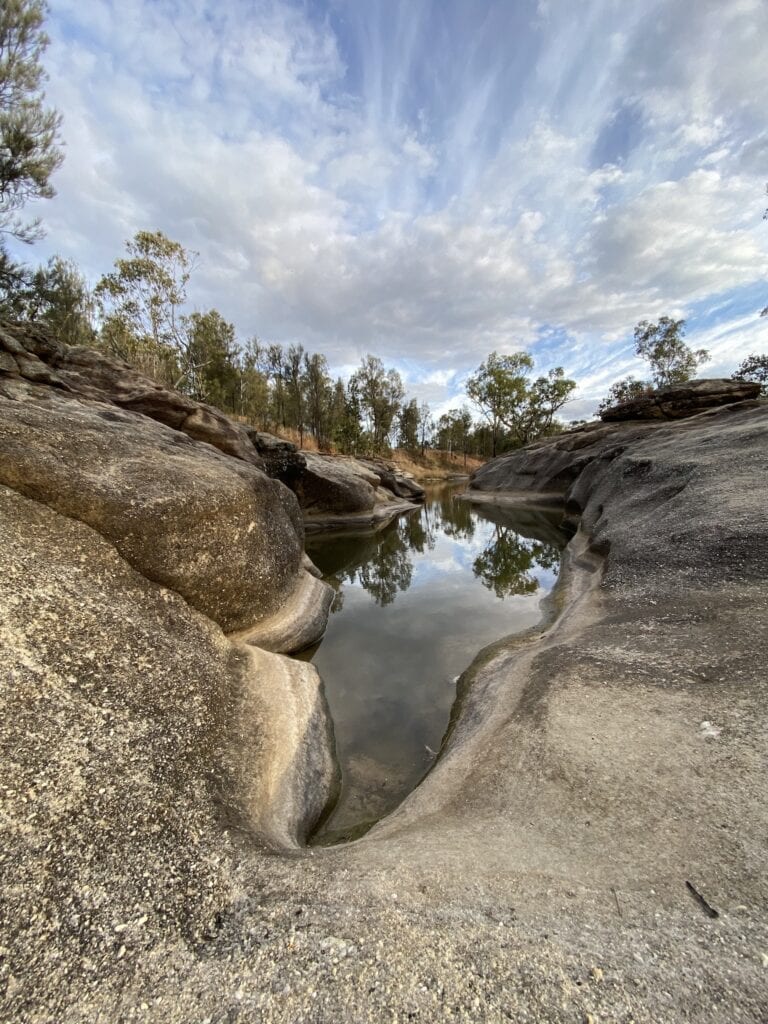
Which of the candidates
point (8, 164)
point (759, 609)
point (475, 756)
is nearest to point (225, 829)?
point (475, 756)

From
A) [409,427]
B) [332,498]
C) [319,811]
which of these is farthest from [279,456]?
[409,427]

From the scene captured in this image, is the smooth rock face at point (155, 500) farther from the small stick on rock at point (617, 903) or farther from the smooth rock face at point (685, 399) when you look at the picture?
the smooth rock face at point (685, 399)

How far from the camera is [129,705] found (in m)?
3.70

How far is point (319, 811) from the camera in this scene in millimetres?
4301

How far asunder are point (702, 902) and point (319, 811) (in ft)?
11.0

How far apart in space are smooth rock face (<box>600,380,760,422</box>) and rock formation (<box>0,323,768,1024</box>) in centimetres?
2133

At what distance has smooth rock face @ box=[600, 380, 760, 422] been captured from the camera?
22.2m

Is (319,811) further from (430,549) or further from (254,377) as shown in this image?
(254,377)

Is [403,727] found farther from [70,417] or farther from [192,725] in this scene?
[70,417]

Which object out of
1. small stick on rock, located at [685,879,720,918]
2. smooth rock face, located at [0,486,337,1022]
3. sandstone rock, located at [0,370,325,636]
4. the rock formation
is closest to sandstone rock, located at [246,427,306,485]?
sandstone rock, located at [0,370,325,636]

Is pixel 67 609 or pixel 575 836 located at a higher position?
pixel 67 609

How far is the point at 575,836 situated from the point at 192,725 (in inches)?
132

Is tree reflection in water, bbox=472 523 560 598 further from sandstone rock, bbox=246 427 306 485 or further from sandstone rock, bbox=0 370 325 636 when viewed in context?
sandstone rock, bbox=246 427 306 485

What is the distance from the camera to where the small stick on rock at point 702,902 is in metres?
2.09
